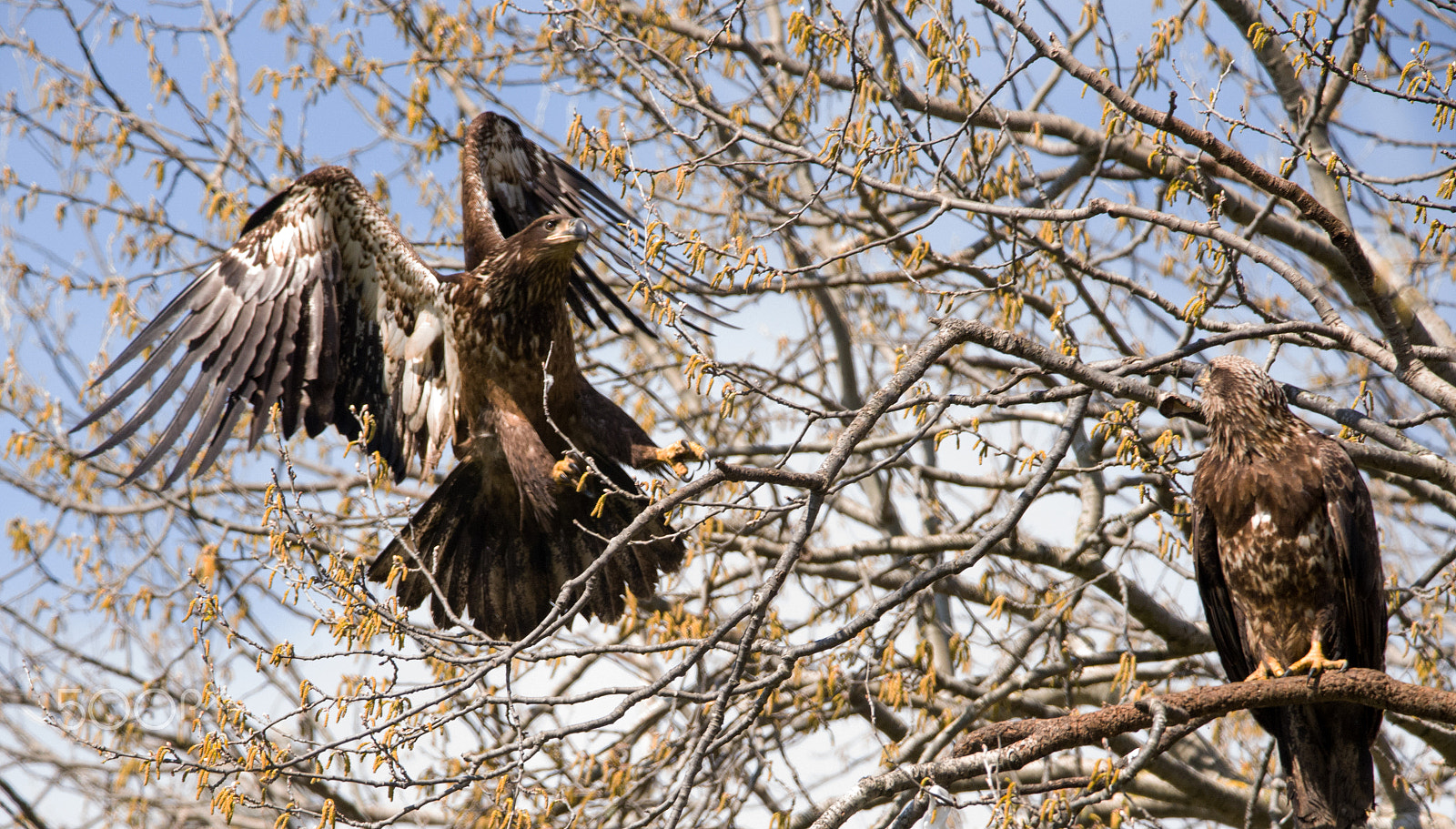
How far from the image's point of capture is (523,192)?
641 centimetres

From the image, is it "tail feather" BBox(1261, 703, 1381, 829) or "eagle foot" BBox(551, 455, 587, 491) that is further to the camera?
"eagle foot" BBox(551, 455, 587, 491)

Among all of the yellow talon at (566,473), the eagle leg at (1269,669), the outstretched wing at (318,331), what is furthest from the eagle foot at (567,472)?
the eagle leg at (1269,669)

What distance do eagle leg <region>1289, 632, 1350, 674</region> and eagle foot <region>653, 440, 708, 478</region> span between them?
2117 millimetres

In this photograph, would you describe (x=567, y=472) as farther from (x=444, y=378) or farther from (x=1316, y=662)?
(x=1316, y=662)

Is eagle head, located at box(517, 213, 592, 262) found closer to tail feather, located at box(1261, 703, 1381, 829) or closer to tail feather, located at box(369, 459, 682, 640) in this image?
tail feather, located at box(369, 459, 682, 640)

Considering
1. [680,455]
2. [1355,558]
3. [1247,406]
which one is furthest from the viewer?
[680,455]

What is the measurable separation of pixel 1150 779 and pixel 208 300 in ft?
15.5

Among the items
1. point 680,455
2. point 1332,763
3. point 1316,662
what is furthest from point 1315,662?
point 680,455

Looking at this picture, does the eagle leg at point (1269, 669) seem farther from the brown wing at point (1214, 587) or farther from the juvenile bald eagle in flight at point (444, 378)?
the juvenile bald eagle in flight at point (444, 378)

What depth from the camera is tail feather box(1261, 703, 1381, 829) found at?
3.70 meters

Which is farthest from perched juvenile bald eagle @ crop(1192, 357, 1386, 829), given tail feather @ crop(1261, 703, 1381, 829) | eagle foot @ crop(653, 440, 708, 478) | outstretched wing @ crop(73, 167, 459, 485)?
outstretched wing @ crop(73, 167, 459, 485)

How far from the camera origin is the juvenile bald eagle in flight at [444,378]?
192 inches

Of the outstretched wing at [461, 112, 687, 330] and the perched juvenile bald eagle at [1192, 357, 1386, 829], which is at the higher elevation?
the outstretched wing at [461, 112, 687, 330]

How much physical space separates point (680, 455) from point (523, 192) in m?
2.34
